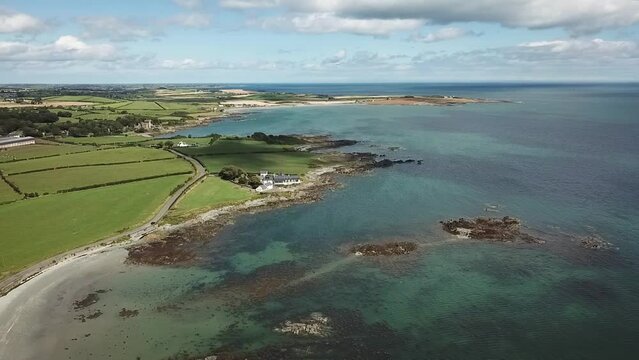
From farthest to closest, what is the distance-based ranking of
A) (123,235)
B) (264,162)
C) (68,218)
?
(264,162) → (68,218) → (123,235)

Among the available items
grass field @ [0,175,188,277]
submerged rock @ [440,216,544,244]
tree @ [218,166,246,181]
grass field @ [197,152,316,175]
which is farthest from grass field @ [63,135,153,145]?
submerged rock @ [440,216,544,244]

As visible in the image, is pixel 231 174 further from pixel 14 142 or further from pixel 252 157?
pixel 14 142

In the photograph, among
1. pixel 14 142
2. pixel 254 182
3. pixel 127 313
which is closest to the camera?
pixel 127 313

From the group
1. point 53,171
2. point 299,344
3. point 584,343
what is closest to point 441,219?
point 584,343

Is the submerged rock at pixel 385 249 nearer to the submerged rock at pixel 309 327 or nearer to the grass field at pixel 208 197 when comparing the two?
the submerged rock at pixel 309 327

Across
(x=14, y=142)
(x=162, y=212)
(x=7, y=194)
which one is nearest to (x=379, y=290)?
(x=162, y=212)

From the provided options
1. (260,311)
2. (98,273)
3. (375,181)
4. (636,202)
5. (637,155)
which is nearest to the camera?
(260,311)

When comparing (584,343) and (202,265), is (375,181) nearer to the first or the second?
(202,265)

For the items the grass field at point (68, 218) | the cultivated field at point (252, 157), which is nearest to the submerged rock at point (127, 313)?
the grass field at point (68, 218)
